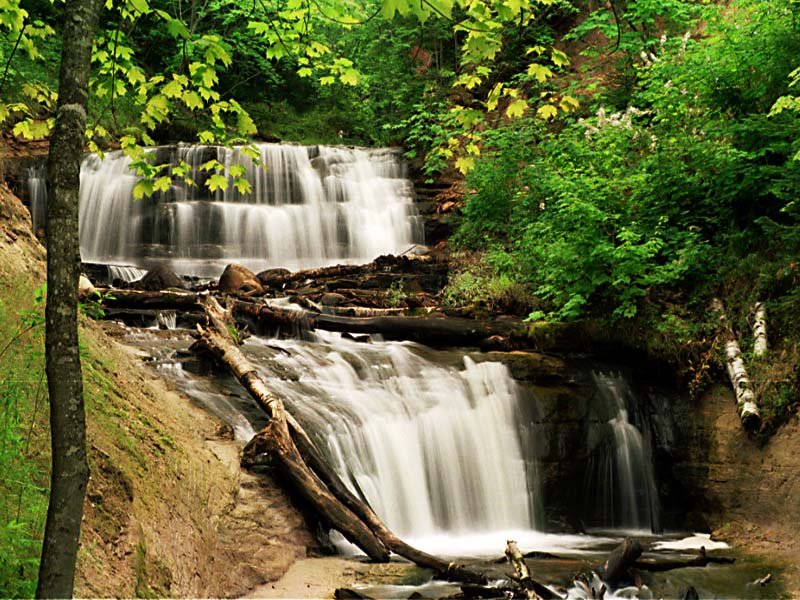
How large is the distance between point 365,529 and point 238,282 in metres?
8.95

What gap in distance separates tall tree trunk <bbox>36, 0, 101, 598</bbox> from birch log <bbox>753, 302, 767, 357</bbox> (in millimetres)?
8907

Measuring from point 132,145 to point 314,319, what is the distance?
295 inches

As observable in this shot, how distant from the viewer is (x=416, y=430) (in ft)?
30.3

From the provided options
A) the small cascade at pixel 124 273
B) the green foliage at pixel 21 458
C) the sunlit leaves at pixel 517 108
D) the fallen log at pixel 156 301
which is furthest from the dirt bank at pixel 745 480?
the small cascade at pixel 124 273

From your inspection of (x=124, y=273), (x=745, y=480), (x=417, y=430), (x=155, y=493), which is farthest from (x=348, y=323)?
(x=155, y=493)

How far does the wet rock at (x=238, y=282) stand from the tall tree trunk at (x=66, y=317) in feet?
38.8

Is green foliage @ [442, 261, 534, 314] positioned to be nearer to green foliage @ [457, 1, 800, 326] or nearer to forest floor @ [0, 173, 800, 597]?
green foliage @ [457, 1, 800, 326]

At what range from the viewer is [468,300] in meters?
14.1

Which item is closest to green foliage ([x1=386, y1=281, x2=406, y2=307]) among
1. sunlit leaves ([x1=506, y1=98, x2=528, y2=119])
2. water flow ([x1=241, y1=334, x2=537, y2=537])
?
water flow ([x1=241, y1=334, x2=537, y2=537])

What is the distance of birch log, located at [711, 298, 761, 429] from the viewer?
9.05 m

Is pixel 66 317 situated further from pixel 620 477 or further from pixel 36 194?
pixel 36 194

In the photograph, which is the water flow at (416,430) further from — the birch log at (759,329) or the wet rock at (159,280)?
the wet rock at (159,280)

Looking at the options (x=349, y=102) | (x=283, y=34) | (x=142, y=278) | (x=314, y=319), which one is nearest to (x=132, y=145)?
(x=283, y=34)

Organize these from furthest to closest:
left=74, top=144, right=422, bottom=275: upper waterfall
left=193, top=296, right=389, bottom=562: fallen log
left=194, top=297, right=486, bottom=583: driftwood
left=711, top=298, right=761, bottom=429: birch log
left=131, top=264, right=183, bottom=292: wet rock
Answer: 1. left=74, top=144, right=422, bottom=275: upper waterfall
2. left=131, top=264, right=183, bottom=292: wet rock
3. left=711, top=298, right=761, bottom=429: birch log
4. left=193, top=296, right=389, bottom=562: fallen log
5. left=194, top=297, right=486, bottom=583: driftwood
